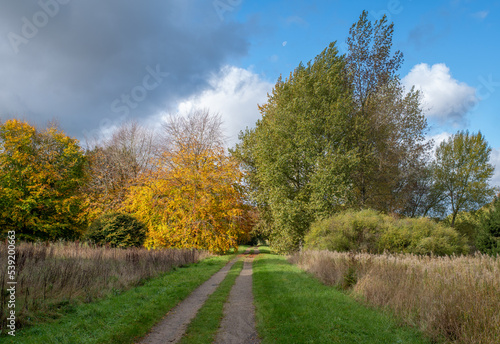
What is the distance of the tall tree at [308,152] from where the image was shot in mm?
21469

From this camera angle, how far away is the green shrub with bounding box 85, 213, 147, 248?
18.2 meters

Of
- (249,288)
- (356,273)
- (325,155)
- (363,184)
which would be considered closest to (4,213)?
(249,288)

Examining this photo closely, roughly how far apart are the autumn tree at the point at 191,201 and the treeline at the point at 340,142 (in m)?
3.43

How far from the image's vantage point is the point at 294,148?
2356cm

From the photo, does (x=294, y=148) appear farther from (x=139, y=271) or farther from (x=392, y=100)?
(x=139, y=271)

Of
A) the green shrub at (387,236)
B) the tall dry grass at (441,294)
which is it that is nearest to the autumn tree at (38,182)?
the green shrub at (387,236)

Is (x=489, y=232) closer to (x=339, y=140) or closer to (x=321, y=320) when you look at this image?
(x=339, y=140)

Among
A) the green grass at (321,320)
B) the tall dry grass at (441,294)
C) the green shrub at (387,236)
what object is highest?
the green shrub at (387,236)

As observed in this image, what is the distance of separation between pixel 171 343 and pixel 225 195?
1992 centimetres

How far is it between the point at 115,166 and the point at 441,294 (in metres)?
35.1

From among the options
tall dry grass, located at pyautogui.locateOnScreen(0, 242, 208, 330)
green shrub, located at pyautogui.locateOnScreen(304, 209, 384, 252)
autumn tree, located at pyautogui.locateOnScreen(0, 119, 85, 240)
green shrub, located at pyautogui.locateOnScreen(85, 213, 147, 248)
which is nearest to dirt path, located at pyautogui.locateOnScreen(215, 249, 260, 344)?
tall dry grass, located at pyautogui.locateOnScreen(0, 242, 208, 330)

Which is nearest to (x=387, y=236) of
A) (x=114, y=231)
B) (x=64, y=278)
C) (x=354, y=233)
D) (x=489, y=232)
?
(x=354, y=233)

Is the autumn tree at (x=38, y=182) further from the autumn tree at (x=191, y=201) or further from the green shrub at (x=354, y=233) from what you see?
the green shrub at (x=354, y=233)

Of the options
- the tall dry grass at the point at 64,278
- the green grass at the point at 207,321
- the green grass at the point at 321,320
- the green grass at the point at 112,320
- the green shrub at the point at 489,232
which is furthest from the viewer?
the green shrub at the point at 489,232
